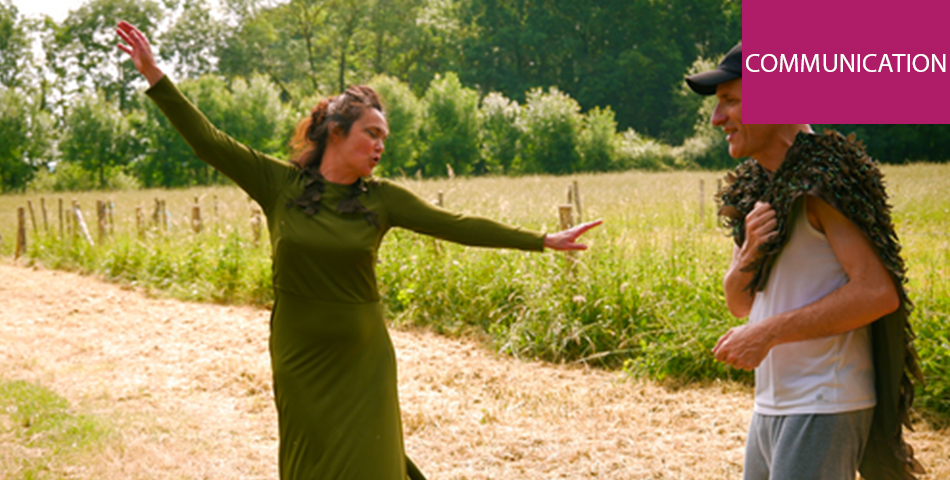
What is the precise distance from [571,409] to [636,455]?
1.03 m

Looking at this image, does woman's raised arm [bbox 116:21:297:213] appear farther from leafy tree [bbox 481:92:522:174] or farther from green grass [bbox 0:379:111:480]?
leafy tree [bbox 481:92:522:174]

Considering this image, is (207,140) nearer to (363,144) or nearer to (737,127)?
(363,144)

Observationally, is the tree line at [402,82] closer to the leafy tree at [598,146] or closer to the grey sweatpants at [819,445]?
the leafy tree at [598,146]

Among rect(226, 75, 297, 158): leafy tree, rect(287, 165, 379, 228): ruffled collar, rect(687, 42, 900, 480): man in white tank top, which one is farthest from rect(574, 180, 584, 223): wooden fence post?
rect(226, 75, 297, 158): leafy tree

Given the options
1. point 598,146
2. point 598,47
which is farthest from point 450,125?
point 598,47

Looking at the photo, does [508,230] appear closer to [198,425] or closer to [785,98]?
[785,98]

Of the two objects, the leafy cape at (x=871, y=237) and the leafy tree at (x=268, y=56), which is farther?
the leafy tree at (x=268, y=56)

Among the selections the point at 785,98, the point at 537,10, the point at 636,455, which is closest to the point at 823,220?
the point at 785,98

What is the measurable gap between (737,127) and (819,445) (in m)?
0.89

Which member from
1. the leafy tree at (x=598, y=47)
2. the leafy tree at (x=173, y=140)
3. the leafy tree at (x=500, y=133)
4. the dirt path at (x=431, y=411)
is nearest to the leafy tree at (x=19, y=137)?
the leafy tree at (x=173, y=140)

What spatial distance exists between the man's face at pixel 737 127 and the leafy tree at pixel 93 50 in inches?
→ 2446

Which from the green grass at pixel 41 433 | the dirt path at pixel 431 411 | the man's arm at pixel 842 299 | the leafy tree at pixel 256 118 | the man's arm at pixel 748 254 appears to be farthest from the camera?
the leafy tree at pixel 256 118

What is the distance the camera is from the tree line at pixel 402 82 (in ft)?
158

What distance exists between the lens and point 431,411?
6332 mm
